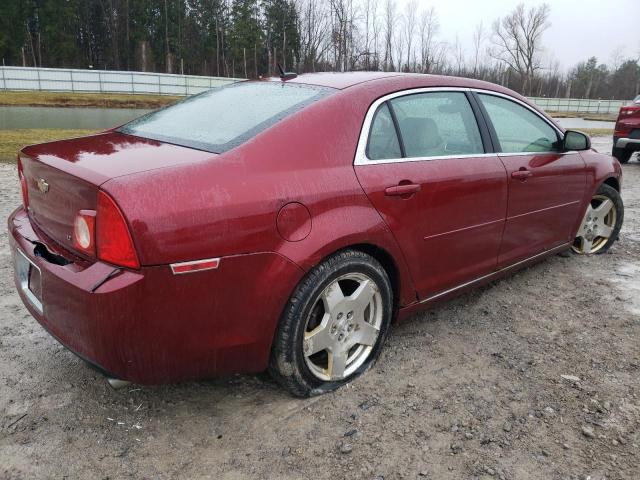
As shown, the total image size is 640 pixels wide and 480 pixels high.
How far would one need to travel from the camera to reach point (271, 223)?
215 centimetres

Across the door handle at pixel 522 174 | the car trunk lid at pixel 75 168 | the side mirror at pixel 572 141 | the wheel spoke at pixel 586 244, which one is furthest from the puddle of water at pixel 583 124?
the car trunk lid at pixel 75 168

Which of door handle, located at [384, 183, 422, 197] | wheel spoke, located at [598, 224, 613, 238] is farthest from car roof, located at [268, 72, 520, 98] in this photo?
wheel spoke, located at [598, 224, 613, 238]

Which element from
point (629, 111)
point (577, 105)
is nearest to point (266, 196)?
point (629, 111)

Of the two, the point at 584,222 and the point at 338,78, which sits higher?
the point at 338,78

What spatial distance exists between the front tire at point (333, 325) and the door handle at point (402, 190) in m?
0.34

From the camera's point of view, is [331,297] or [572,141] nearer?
[331,297]

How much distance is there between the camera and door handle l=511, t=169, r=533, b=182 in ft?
11.0

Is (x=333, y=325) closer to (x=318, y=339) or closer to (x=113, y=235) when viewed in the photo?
(x=318, y=339)

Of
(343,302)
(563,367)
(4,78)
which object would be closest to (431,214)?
(343,302)

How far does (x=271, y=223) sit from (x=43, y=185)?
1.05 meters

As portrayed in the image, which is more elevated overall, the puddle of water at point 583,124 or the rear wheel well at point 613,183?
the rear wheel well at point 613,183

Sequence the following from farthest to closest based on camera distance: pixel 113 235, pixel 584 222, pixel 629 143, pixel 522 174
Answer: pixel 629 143 < pixel 584 222 < pixel 522 174 < pixel 113 235

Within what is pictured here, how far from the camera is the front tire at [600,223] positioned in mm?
4523

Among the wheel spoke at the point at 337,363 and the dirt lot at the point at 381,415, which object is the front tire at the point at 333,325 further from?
the dirt lot at the point at 381,415
